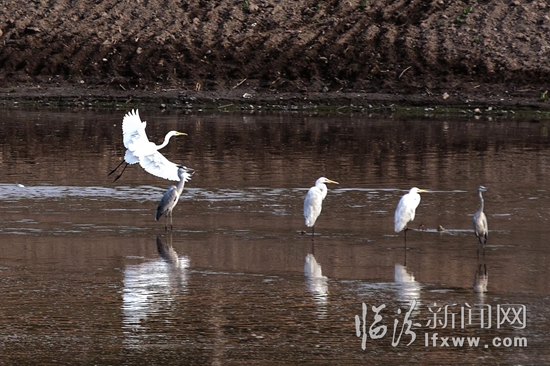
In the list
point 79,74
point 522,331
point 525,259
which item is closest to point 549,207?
point 525,259

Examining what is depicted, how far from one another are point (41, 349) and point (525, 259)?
18.1 ft

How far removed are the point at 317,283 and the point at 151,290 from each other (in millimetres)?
1613

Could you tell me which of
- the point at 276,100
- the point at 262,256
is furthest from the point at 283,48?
the point at 262,256

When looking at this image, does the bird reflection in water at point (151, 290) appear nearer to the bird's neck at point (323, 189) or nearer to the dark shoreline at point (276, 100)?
the bird's neck at point (323, 189)

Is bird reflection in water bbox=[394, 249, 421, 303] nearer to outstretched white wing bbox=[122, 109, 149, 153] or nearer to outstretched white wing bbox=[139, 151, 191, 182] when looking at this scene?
outstretched white wing bbox=[139, 151, 191, 182]

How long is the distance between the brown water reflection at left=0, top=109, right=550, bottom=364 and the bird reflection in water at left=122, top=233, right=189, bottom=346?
3 centimetres

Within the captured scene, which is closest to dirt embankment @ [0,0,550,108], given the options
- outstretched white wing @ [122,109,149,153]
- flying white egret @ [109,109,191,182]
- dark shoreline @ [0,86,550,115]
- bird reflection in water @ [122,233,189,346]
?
dark shoreline @ [0,86,550,115]

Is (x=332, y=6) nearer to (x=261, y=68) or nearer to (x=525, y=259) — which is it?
(x=261, y=68)

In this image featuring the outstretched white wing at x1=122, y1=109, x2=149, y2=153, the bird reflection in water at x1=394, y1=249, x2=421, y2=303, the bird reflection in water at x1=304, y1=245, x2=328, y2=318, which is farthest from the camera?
the outstretched white wing at x1=122, y1=109, x2=149, y2=153

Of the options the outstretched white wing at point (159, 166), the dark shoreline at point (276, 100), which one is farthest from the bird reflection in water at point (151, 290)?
the dark shoreline at point (276, 100)

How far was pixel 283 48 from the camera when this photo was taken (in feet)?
107

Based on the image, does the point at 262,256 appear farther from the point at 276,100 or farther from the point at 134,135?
the point at 276,100

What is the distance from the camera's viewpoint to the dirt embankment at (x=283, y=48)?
3048 centimetres

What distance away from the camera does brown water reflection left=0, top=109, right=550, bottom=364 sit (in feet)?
29.1
